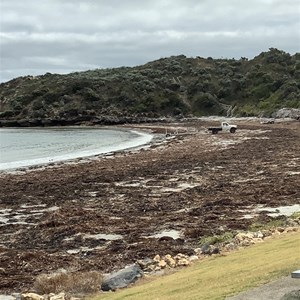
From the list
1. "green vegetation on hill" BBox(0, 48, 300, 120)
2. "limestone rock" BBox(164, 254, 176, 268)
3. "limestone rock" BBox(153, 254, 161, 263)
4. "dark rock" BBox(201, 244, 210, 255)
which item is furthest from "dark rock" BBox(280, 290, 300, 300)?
"green vegetation on hill" BBox(0, 48, 300, 120)

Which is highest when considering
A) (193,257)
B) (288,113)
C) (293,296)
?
(293,296)

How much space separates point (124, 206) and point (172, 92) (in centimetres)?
8973

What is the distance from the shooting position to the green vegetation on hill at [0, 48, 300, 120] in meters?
96.6

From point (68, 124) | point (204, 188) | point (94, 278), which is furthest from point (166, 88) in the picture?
point (94, 278)

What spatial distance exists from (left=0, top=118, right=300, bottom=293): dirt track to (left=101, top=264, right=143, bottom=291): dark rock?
1272 mm

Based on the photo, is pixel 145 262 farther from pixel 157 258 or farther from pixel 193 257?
pixel 193 257

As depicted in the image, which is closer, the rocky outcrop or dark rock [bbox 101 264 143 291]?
dark rock [bbox 101 264 143 291]

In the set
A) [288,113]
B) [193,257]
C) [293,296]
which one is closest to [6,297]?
[193,257]

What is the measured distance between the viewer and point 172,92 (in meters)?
106

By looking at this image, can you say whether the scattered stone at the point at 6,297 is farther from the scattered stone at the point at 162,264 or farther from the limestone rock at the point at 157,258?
the limestone rock at the point at 157,258

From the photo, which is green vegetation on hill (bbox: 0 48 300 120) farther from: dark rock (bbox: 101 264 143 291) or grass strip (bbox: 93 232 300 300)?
Result: dark rock (bbox: 101 264 143 291)

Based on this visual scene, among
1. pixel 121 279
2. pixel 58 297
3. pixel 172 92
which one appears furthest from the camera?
pixel 172 92

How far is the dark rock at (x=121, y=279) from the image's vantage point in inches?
354

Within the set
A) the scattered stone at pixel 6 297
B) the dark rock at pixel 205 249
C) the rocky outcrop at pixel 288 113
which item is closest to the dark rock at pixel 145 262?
the dark rock at pixel 205 249
